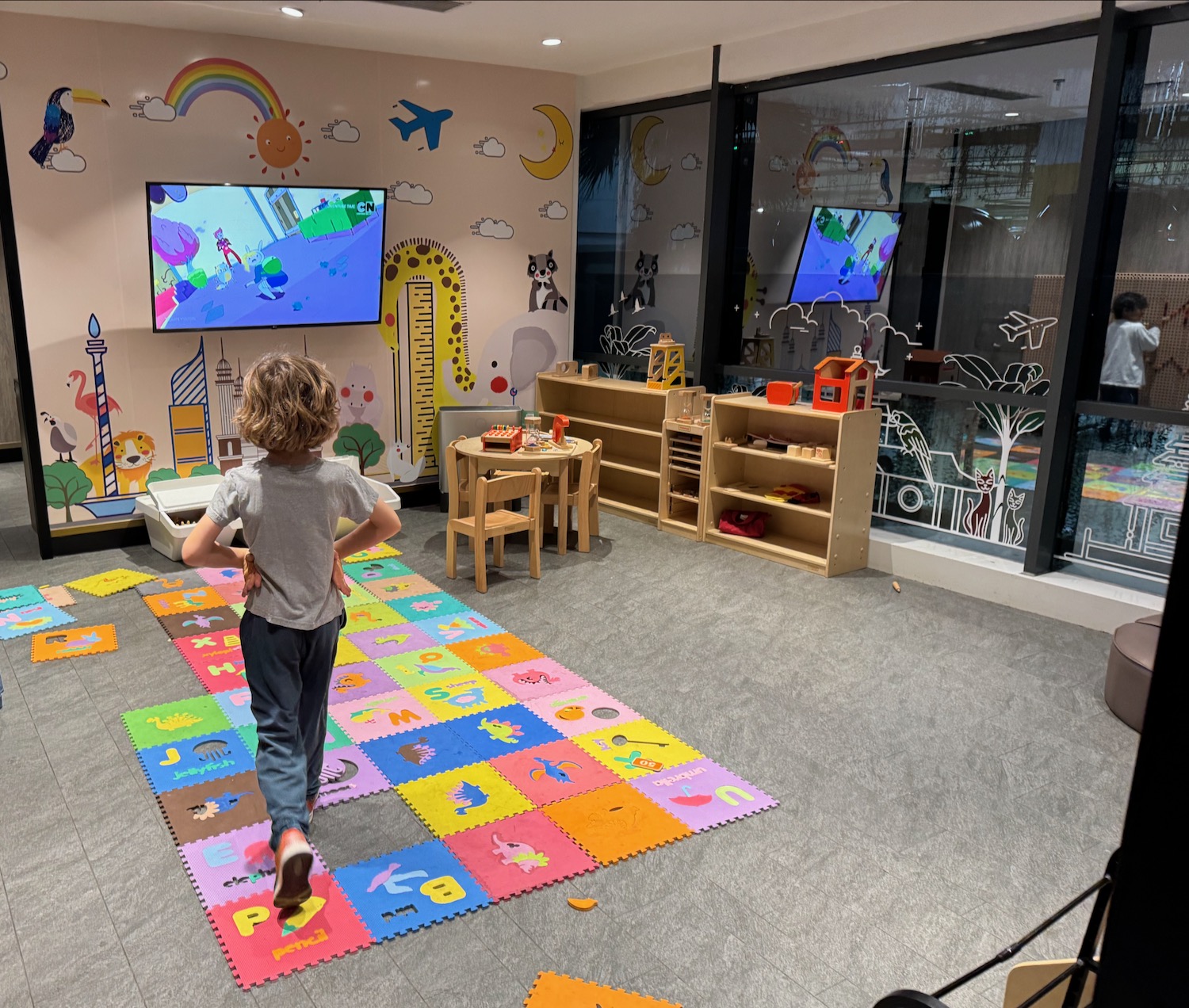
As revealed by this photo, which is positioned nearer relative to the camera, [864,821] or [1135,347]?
[864,821]

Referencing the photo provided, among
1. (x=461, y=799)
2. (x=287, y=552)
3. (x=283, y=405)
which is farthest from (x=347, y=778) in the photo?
(x=283, y=405)

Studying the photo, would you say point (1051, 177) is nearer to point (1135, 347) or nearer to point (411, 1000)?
point (1135, 347)

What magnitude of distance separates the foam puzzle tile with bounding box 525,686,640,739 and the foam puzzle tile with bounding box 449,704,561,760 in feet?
0.14

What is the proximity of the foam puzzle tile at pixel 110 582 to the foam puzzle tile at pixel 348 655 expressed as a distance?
1.34 m

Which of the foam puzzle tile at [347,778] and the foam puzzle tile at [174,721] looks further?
the foam puzzle tile at [174,721]

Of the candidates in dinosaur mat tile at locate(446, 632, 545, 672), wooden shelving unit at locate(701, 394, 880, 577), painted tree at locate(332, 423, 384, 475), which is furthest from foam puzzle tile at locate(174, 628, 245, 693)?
wooden shelving unit at locate(701, 394, 880, 577)

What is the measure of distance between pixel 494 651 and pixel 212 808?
4.37 feet

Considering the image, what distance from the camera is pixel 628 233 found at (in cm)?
632

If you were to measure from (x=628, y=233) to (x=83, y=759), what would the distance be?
466 cm

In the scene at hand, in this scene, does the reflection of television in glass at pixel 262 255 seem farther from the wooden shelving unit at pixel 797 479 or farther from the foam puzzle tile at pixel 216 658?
the wooden shelving unit at pixel 797 479

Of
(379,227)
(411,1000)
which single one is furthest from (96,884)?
(379,227)

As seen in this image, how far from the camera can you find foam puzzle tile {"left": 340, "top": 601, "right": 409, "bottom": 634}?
397 centimetres

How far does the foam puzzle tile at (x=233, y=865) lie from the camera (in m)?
2.28

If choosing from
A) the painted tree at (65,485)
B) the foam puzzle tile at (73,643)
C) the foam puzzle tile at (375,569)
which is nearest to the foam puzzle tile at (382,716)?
the foam puzzle tile at (73,643)
